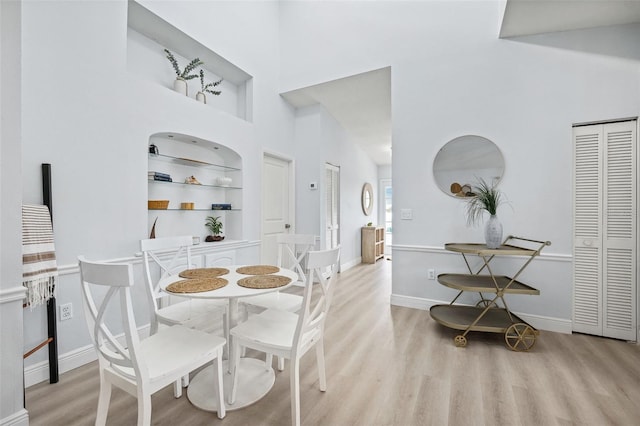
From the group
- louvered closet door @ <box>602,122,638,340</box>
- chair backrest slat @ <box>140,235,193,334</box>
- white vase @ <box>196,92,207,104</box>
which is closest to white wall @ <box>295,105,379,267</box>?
white vase @ <box>196,92,207,104</box>

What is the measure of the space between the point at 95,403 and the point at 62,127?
6.00 feet

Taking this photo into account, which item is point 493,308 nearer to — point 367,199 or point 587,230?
point 587,230

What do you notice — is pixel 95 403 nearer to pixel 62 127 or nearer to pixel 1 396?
pixel 1 396

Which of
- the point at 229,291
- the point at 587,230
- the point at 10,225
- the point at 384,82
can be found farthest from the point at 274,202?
the point at 587,230

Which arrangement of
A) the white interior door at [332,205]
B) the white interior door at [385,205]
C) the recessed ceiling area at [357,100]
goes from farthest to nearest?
the white interior door at [385,205], the white interior door at [332,205], the recessed ceiling area at [357,100]

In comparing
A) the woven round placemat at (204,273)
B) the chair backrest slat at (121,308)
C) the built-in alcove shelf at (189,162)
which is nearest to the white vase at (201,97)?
the built-in alcove shelf at (189,162)

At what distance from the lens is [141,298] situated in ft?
8.03

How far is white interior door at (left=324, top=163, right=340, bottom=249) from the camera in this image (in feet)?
15.8

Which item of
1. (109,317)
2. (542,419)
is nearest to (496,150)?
(542,419)

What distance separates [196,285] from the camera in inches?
Answer: 62.9

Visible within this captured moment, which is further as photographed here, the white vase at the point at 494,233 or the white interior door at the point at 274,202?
the white interior door at the point at 274,202

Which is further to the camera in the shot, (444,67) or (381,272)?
(381,272)

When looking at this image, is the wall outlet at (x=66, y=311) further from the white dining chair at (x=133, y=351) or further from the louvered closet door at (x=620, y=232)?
the louvered closet door at (x=620, y=232)

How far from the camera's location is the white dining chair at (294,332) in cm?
136
